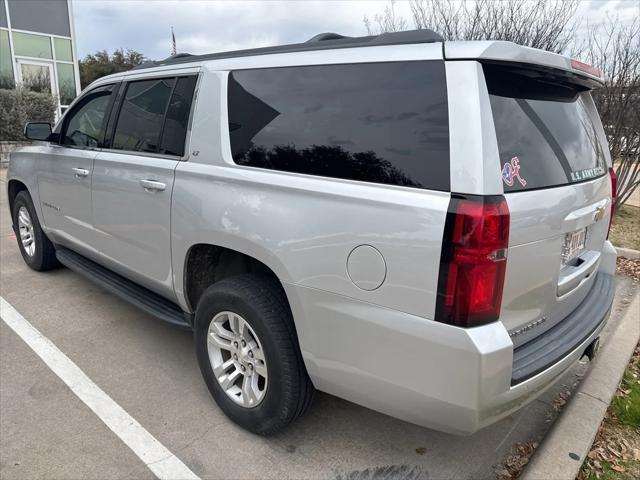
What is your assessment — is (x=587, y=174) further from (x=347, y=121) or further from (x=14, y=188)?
(x=14, y=188)

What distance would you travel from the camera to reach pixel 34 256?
5.00m

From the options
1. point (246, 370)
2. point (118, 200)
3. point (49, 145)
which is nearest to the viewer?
point (246, 370)

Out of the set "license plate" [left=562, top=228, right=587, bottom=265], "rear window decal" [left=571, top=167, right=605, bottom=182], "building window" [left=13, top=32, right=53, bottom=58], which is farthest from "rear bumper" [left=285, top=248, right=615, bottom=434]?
"building window" [left=13, top=32, right=53, bottom=58]

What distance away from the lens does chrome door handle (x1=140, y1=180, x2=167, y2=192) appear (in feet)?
9.52

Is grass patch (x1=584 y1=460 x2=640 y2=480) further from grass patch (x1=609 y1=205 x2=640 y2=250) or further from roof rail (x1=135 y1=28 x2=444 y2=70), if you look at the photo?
grass patch (x1=609 y1=205 x2=640 y2=250)

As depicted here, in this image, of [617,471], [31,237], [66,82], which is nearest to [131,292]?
[31,237]

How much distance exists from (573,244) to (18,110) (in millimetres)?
14944

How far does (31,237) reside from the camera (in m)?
5.06

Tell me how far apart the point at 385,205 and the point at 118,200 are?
2.18 meters

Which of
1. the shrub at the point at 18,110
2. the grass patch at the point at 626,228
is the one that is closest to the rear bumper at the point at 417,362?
the grass patch at the point at 626,228

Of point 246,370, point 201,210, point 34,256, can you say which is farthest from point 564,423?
point 34,256

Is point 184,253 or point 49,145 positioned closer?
point 184,253

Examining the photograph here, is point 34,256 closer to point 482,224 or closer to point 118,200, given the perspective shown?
point 118,200

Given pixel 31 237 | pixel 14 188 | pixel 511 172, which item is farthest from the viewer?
pixel 14 188
